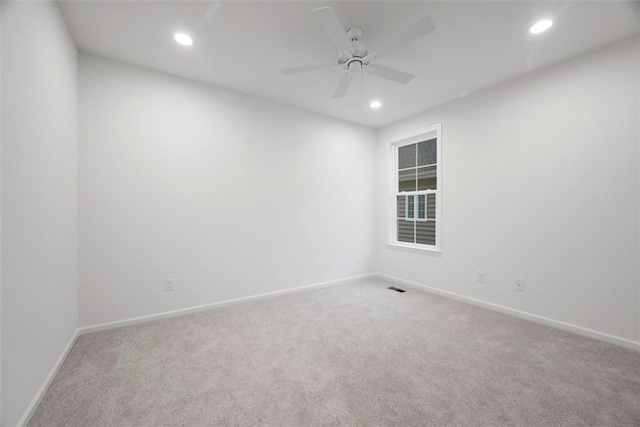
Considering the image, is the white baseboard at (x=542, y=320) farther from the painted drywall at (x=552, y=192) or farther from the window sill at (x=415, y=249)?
the window sill at (x=415, y=249)

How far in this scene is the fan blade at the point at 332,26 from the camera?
1543 mm

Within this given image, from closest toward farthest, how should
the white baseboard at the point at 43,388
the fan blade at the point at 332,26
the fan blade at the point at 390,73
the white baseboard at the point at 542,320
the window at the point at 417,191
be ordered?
the white baseboard at the point at 43,388
the fan blade at the point at 332,26
the fan blade at the point at 390,73
the white baseboard at the point at 542,320
the window at the point at 417,191

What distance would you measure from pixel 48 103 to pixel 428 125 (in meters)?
4.03

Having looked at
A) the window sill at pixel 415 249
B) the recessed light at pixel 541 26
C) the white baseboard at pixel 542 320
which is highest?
the recessed light at pixel 541 26

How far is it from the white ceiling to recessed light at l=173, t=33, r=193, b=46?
0.05 m

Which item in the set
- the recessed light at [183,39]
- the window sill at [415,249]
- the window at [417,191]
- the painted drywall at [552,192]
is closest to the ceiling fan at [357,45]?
the recessed light at [183,39]

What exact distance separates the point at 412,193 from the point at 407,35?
8.89 feet

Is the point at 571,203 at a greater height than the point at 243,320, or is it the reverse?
the point at 571,203

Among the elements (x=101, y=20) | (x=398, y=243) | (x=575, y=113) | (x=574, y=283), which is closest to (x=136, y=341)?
(x=101, y=20)

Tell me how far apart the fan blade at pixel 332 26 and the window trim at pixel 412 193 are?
7.44 feet

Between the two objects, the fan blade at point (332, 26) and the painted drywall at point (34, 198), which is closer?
the painted drywall at point (34, 198)

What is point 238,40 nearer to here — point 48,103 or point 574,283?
point 48,103

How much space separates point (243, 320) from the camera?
2773 mm

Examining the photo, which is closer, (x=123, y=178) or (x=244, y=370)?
(x=244, y=370)
